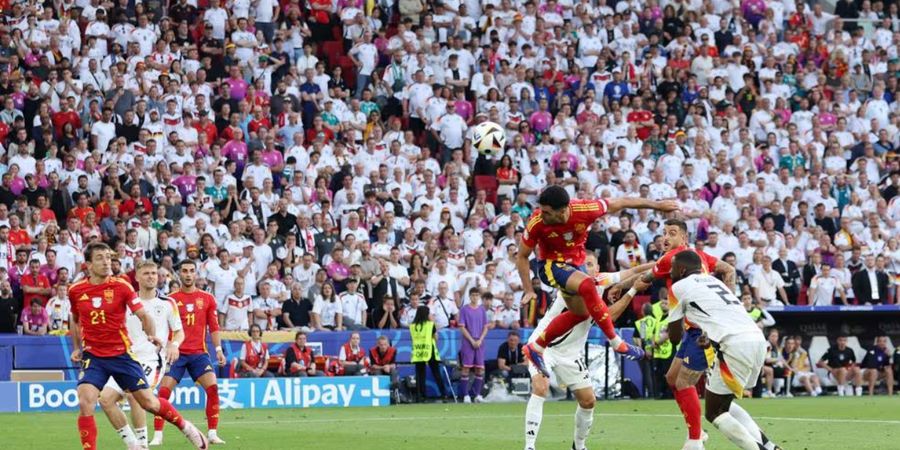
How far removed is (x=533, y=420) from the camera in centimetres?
1435

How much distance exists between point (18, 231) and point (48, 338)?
7.04 ft

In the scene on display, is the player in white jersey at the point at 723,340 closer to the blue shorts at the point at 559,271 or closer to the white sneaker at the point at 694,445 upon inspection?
the white sneaker at the point at 694,445

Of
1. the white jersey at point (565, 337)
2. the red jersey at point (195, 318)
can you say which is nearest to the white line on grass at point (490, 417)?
the red jersey at point (195, 318)

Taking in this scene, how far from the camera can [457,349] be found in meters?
28.5

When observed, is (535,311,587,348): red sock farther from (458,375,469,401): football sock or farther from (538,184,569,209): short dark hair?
(458,375,469,401): football sock

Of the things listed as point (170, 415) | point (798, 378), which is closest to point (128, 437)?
point (170, 415)

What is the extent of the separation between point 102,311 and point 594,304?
4.58m

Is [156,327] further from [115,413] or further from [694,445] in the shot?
[694,445]

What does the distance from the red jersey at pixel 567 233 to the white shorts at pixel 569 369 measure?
3.21ft

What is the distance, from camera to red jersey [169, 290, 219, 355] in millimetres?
18333

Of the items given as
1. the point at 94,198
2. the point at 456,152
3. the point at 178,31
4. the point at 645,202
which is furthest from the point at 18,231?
the point at 645,202

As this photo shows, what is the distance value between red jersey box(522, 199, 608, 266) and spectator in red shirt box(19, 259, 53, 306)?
14.1 meters

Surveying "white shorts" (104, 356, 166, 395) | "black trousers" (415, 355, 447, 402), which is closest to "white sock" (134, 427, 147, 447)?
"white shorts" (104, 356, 166, 395)

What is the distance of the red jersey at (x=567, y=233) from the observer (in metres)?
14.0
